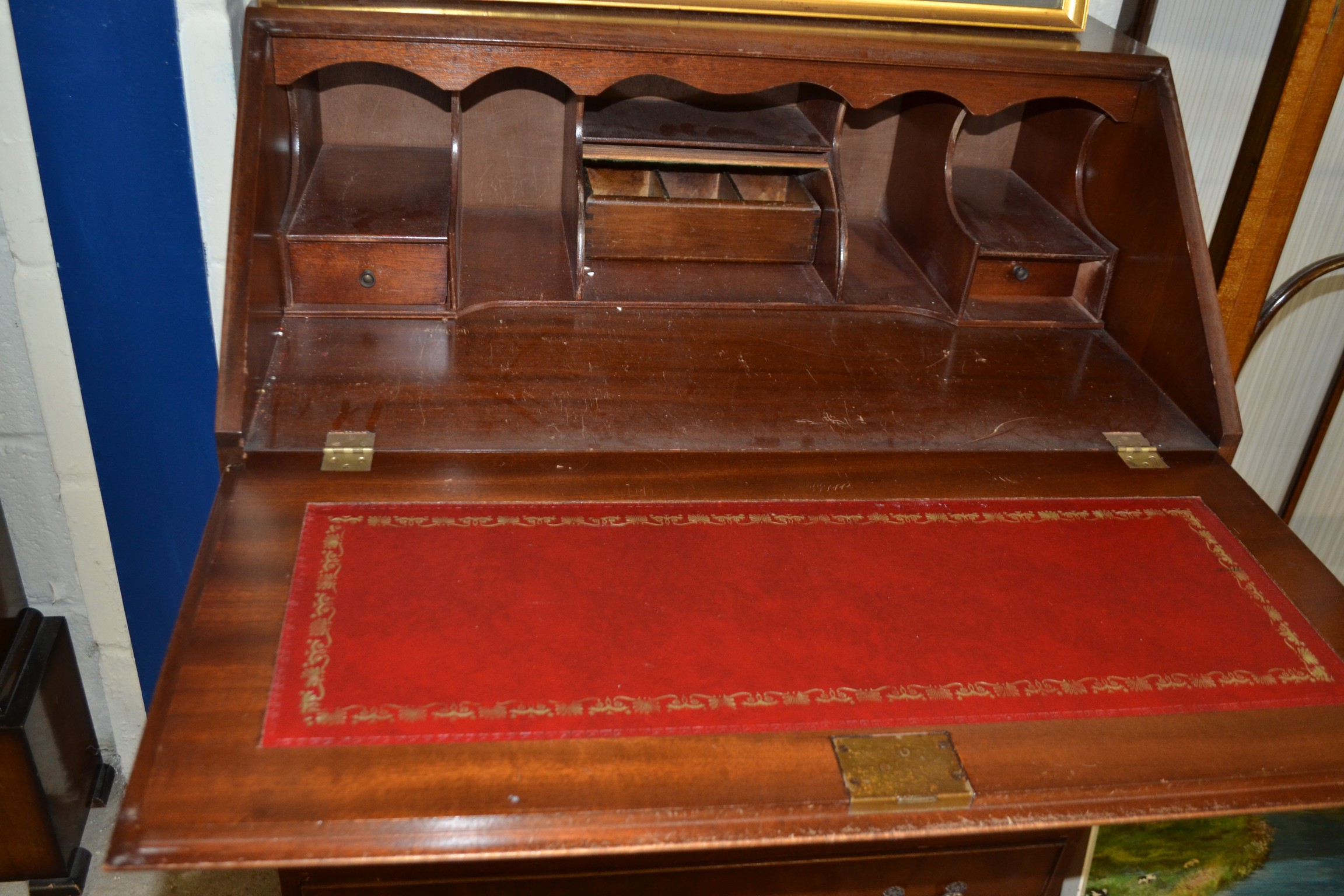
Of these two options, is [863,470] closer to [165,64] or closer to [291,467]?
[291,467]

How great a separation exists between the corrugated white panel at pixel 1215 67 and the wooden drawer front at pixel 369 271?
132 cm

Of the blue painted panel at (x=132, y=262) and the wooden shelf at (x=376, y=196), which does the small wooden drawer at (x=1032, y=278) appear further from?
the blue painted panel at (x=132, y=262)

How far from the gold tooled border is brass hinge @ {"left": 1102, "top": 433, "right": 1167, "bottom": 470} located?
9 centimetres

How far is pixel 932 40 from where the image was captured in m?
1.53

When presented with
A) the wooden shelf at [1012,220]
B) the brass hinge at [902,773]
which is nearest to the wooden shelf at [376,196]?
the wooden shelf at [1012,220]

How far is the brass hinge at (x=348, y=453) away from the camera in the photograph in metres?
Result: 1.28

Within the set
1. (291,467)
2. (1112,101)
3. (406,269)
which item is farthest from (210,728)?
(1112,101)

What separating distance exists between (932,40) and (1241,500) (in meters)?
0.76

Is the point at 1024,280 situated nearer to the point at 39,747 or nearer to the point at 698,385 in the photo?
the point at 698,385

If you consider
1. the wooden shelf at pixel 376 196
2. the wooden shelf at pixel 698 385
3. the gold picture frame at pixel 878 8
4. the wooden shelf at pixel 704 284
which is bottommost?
the wooden shelf at pixel 698 385

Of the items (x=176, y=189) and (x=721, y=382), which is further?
(x=176, y=189)

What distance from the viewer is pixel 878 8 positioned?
5.11 ft

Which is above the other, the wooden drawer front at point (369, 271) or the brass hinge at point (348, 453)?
the wooden drawer front at point (369, 271)

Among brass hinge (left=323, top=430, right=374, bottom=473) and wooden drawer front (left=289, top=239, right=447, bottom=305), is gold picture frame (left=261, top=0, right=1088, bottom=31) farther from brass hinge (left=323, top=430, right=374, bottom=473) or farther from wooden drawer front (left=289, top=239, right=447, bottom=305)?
brass hinge (left=323, top=430, right=374, bottom=473)
